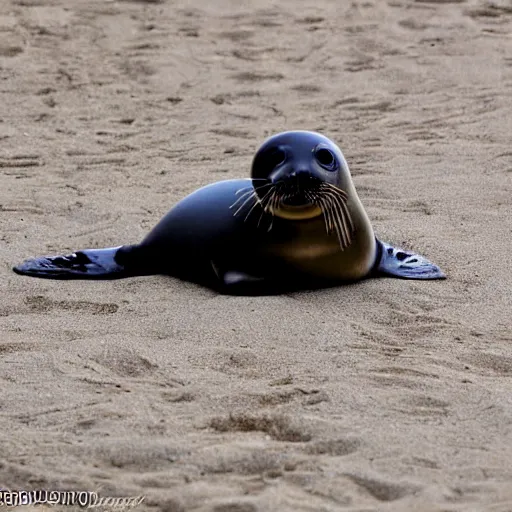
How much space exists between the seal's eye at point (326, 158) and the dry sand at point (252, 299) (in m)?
0.48

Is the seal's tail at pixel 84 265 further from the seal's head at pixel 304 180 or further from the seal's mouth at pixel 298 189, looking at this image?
the seal's mouth at pixel 298 189

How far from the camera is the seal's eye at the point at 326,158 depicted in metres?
4.87

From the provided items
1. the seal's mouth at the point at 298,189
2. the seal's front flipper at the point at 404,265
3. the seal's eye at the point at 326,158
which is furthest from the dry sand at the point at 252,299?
the seal's eye at the point at 326,158

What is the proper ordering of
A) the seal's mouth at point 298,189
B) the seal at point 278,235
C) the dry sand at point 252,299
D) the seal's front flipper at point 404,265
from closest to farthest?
the dry sand at point 252,299 → the seal's mouth at point 298,189 → the seal at point 278,235 → the seal's front flipper at point 404,265

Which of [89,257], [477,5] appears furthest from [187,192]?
[477,5]

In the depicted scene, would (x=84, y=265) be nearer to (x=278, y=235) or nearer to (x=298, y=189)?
(x=278, y=235)

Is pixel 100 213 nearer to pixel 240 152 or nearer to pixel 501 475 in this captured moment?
pixel 240 152

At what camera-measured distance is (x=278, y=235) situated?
4.88m

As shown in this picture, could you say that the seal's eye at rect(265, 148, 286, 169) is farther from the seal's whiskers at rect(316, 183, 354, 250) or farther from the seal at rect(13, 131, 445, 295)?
the seal's whiskers at rect(316, 183, 354, 250)

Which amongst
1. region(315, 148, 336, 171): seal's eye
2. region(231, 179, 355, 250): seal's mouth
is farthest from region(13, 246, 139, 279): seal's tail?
region(315, 148, 336, 171): seal's eye

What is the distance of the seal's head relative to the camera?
475 cm

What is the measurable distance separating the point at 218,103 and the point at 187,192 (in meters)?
1.81

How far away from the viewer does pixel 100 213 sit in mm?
6031

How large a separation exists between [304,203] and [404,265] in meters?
0.59
